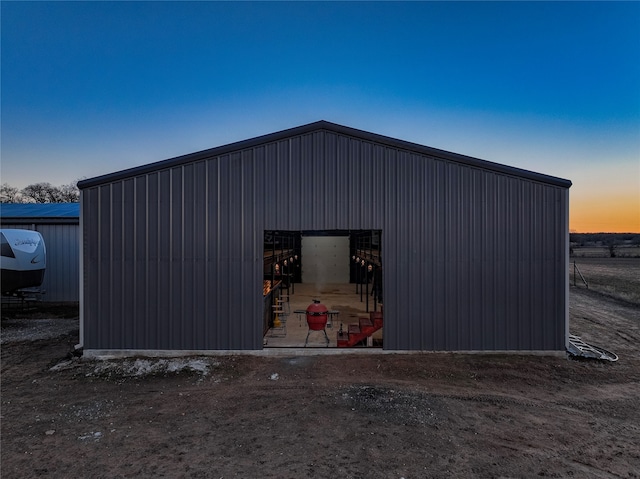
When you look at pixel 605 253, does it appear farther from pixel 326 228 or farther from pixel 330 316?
pixel 326 228

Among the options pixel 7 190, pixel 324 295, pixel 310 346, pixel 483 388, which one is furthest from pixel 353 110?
pixel 7 190

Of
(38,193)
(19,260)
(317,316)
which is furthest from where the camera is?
(38,193)

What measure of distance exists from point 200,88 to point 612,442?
70.2 feet

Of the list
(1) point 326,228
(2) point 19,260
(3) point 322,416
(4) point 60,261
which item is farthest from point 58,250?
(3) point 322,416

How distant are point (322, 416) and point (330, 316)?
8035 mm

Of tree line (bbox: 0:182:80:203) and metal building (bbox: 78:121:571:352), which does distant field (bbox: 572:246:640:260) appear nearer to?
metal building (bbox: 78:121:571:352)

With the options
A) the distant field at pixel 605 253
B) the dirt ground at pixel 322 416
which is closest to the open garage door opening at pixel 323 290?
the dirt ground at pixel 322 416

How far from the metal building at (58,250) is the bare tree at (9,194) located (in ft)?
132

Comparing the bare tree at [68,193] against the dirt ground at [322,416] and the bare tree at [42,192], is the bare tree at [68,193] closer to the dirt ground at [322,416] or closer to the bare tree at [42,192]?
the bare tree at [42,192]

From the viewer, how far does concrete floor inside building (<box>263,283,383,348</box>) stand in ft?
33.7

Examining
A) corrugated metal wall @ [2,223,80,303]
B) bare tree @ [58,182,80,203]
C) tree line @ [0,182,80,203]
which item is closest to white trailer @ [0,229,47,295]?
corrugated metal wall @ [2,223,80,303]

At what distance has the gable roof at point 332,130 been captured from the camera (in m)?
8.82

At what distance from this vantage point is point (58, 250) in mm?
17438

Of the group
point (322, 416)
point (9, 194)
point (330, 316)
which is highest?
point (9, 194)
